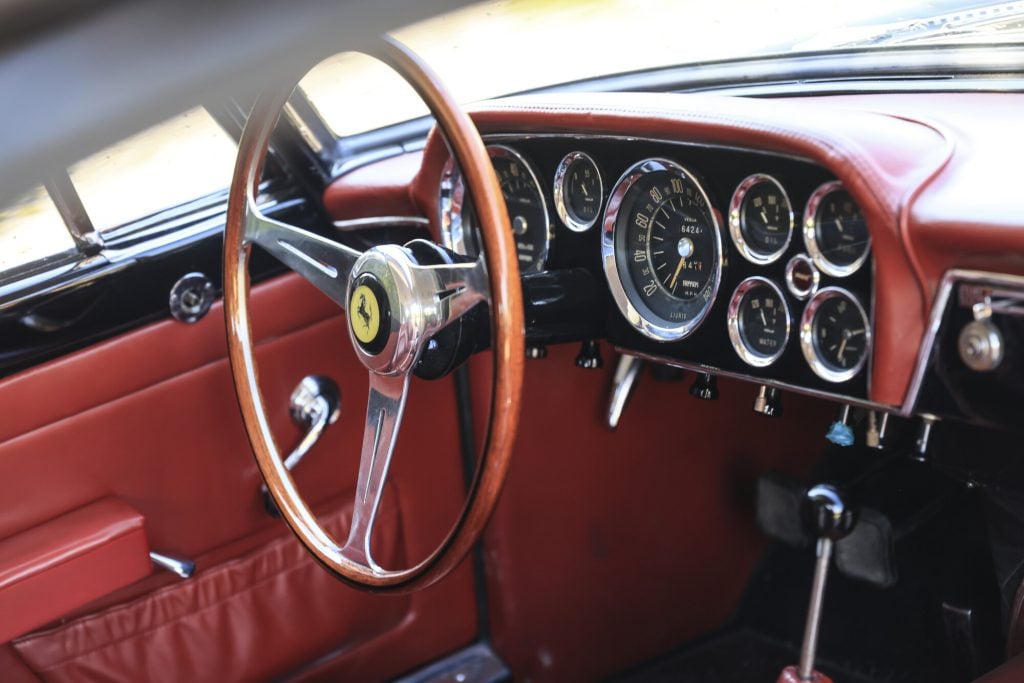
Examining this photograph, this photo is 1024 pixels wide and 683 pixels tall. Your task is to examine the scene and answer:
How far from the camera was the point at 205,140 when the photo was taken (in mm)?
1981

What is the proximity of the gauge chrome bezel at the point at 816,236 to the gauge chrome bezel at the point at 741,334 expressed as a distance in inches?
3.6

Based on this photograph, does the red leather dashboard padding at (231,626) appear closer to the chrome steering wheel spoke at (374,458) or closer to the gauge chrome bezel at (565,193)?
the chrome steering wheel spoke at (374,458)

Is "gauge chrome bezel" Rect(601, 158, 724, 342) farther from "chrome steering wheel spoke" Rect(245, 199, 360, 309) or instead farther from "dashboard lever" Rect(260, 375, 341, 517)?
"dashboard lever" Rect(260, 375, 341, 517)

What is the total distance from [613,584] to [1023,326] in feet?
4.28

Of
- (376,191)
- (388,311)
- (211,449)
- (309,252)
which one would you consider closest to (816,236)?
(388,311)

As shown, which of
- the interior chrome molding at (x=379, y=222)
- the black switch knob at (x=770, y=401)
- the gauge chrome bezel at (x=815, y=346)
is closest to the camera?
the gauge chrome bezel at (x=815, y=346)

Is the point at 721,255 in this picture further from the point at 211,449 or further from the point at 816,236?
the point at 211,449

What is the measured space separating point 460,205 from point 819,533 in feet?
2.76

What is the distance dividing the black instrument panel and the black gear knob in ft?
1.57

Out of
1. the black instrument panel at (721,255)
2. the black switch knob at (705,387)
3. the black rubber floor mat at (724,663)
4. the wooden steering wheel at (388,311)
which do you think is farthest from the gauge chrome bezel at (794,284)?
the black rubber floor mat at (724,663)

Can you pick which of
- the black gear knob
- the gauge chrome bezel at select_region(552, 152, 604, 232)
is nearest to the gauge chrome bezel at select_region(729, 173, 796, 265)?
the gauge chrome bezel at select_region(552, 152, 604, 232)

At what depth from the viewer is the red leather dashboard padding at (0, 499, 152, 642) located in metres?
1.71

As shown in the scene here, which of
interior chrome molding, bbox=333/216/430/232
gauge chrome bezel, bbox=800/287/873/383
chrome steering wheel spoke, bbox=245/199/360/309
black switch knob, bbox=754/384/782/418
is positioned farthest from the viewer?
interior chrome molding, bbox=333/216/430/232

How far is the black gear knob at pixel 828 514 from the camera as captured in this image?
1.99 meters
